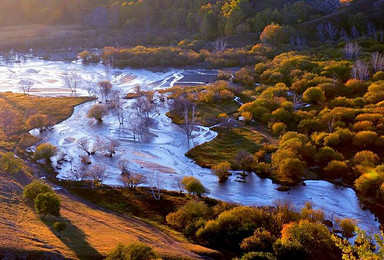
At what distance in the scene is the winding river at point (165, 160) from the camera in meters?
38.7

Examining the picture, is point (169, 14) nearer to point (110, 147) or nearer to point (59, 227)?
point (110, 147)

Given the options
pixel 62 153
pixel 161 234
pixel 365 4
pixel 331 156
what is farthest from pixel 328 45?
pixel 161 234

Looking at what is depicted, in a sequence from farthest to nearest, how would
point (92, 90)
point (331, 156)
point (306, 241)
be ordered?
point (92, 90)
point (331, 156)
point (306, 241)

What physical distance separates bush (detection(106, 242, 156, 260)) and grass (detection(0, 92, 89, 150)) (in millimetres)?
31573

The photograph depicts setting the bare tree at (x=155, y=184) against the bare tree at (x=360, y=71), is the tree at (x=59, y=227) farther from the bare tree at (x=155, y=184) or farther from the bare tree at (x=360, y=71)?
the bare tree at (x=360, y=71)

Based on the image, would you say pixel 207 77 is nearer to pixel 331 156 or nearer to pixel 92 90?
pixel 92 90

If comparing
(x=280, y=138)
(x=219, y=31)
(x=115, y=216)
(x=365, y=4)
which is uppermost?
(x=365, y=4)

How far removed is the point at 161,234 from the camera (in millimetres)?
32031

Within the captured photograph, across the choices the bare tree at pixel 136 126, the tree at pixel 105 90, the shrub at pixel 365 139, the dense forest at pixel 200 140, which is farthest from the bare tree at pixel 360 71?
the tree at pixel 105 90

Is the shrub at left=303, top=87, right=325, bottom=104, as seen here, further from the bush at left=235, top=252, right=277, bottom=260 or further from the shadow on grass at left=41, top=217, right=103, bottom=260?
the shadow on grass at left=41, top=217, right=103, bottom=260

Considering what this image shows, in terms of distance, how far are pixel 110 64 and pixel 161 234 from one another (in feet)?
239

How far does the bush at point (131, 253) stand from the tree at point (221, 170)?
58.5 feet

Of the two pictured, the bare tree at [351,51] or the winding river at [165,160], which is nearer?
the winding river at [165,160]

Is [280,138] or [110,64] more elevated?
[110,64]
